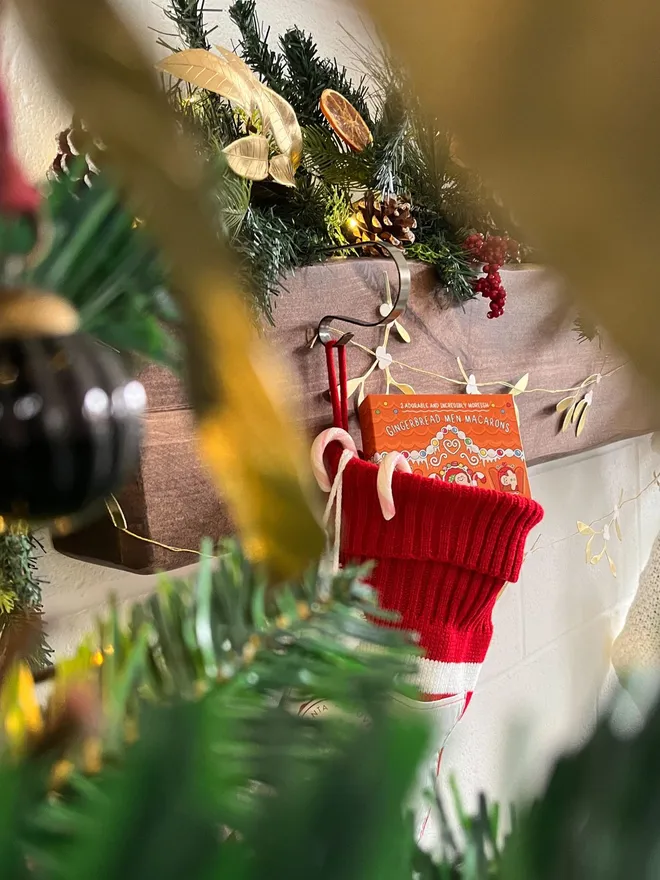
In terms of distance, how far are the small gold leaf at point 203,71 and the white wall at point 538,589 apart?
0.65 feet

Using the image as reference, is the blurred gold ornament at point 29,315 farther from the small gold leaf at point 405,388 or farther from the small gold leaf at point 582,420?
the small gold leaf at point 582,420

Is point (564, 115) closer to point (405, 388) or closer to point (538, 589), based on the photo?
point (405, 388)

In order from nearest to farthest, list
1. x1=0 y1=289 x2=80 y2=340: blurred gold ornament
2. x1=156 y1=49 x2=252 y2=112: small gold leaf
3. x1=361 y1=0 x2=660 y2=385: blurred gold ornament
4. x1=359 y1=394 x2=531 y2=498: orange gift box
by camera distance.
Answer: x1=361 y1=0 x2=660 y2=385: blurred gold ornament < x1=0 y1=289 x2=80 y2=340: blurred gold ornament < x1=156 y1=49 x2=252 y2=112: small gold leaf < x1=359 y1=394 x2=531 y2=498: orange gift box

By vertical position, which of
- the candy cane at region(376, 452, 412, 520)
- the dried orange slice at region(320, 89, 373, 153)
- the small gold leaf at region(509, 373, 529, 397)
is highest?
the dried orange slice at region(320, 89, 373, 153)

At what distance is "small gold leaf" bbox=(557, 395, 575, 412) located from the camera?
795 millimetres

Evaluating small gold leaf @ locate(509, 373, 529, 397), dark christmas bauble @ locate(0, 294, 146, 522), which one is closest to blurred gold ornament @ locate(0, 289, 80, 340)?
dark christmas bauble @ locate(0, 294, 146, 522)

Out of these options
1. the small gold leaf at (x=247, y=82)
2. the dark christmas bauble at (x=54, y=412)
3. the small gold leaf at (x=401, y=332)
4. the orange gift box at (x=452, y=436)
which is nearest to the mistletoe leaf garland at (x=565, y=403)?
the orange gift box at (x=452, y=436)

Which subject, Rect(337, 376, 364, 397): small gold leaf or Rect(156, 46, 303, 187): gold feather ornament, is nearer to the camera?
Rect(156, 46, 303, 187): gold feather ornament

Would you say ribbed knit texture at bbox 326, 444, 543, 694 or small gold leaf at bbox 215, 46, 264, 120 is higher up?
small gold leaf at bbox 215, 46, 264, 120

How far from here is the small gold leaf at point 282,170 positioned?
0.50m

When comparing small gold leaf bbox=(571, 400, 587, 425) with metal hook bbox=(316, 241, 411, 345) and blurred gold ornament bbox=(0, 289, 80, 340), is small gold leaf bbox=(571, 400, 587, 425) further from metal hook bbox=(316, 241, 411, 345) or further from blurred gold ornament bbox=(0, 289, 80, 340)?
blurred gold ornament bbox=(0, 289, 80, 340)

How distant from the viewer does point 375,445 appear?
60 centimetres

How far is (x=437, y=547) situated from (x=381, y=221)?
27 cm

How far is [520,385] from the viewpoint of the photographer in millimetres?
738
